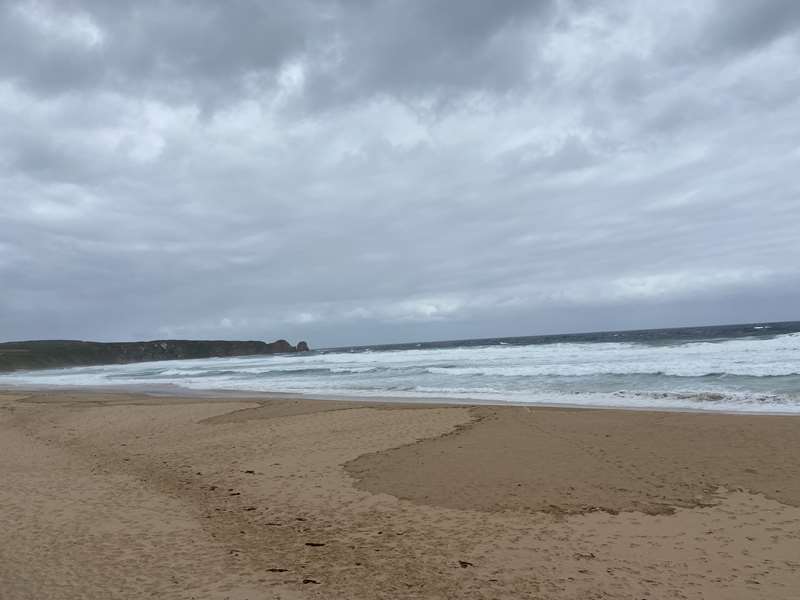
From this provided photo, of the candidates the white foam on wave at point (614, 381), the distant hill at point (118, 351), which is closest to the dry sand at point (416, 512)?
the white foam on wave at point (614, 381)

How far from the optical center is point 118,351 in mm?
109250

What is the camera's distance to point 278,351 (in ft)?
423

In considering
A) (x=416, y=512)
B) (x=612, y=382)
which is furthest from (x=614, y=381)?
(x=416, y=512)

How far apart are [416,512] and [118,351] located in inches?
4556

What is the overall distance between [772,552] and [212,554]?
5426mm

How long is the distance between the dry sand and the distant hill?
3615 inches

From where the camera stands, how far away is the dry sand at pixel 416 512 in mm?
4953

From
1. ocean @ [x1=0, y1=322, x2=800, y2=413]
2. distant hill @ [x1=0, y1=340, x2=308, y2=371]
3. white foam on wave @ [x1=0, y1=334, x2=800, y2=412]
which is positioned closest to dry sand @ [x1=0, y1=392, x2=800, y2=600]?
ocean @ [x1=0, y1=322, x2=800, y2=413]

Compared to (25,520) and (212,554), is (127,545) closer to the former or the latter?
(212,554)

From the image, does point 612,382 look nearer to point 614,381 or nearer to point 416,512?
point 614,381

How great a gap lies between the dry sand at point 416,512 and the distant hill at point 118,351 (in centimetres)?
9183

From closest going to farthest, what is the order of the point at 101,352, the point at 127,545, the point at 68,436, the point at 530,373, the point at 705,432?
the point at 127,545
the point at 705,432
the point at 68,436
the point at 530,373
the point at 101,352

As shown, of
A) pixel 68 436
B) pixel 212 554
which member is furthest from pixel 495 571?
pixel 68 436

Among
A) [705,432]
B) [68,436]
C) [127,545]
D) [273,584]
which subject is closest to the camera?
[273,584]
